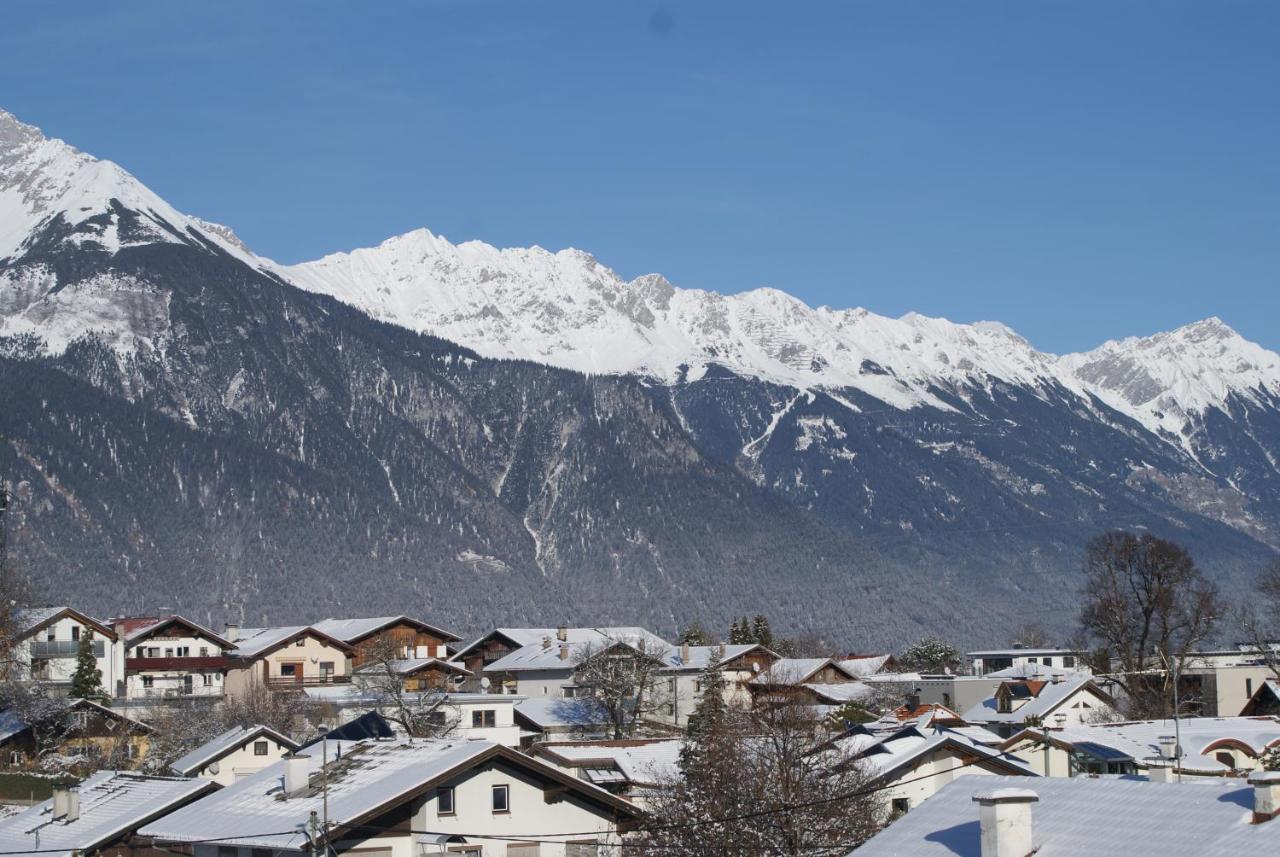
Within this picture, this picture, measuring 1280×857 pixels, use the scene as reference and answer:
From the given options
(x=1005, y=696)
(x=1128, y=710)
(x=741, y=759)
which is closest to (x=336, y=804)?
(x=741, y=759)

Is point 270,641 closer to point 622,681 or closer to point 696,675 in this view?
point 696,675

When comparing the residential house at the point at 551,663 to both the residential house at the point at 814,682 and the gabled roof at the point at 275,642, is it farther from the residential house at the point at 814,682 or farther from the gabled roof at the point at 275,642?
the gabled roof at the point at 275,642

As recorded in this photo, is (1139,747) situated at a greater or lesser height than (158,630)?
lesser

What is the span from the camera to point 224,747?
2712 inches

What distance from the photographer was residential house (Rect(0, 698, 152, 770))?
87375 millimetres

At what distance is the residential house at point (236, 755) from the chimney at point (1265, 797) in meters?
43.5

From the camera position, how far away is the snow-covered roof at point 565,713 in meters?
95.5

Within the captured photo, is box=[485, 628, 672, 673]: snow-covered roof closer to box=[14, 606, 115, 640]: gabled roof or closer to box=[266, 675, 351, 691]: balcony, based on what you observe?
box=[266, 675, 351, 691]: balcony

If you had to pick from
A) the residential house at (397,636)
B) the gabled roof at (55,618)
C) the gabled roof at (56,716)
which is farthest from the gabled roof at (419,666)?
the gabled roof at (56,716)

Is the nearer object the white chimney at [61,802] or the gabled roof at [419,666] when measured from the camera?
the white chimney at [61,802]

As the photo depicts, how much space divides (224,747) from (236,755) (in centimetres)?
87

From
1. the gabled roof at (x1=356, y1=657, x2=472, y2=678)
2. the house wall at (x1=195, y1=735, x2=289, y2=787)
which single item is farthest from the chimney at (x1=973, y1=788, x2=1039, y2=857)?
the gabled roof at (x1=356, y1=657, x2=472, y2=678)

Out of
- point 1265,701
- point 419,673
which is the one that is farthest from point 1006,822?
point 419,673

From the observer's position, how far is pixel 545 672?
115m
